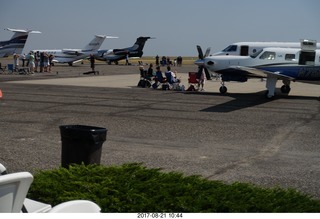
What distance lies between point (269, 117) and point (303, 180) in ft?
26.3

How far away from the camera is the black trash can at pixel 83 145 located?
709 cm

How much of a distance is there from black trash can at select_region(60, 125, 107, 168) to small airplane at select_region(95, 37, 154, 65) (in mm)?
70117

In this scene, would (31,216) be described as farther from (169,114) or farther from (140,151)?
(169,114)

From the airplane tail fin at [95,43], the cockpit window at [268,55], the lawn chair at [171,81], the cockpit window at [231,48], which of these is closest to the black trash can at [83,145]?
the cockpit window at [268,55]

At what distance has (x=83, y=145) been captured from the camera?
7102 millimetres

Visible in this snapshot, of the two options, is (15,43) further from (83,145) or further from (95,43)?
(83,145)

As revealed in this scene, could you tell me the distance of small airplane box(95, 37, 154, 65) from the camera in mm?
77875

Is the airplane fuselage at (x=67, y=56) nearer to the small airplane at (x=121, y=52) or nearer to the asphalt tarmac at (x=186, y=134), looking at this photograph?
the small airplane at (x=121, y=52)

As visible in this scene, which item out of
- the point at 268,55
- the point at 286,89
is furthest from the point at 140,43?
the point at 268,55

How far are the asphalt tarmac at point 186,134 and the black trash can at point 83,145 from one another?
113 centimetres

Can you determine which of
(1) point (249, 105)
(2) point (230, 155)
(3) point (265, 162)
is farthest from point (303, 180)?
(1) point (249, 105)

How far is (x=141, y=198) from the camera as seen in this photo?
5262mm

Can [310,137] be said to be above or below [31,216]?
below

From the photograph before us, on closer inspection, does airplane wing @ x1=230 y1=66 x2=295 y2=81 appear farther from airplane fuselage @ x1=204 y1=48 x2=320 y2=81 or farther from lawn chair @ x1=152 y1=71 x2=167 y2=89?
lawn chair @ x1=152 y1=71 x2=167 y2=89
